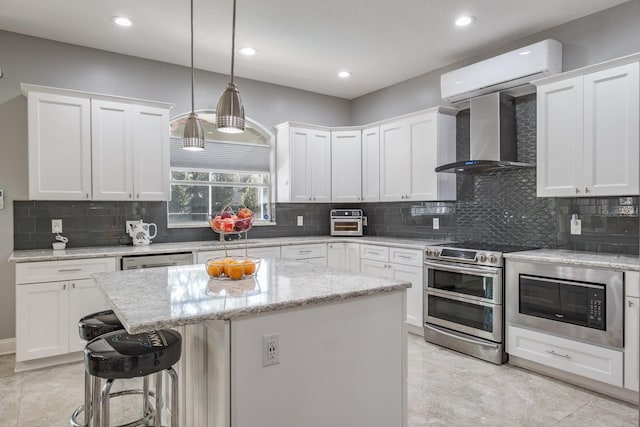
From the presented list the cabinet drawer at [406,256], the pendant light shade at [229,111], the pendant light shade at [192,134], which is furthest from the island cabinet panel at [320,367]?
the cabinet drawer at [406,256]

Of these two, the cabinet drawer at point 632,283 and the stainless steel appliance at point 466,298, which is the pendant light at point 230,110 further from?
the cabinet drawer at point 632,283

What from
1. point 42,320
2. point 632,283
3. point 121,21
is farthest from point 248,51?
point 632,283

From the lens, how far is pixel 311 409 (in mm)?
1761

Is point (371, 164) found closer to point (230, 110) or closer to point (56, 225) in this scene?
point (230, 110)

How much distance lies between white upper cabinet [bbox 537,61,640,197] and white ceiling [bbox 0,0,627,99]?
663mm

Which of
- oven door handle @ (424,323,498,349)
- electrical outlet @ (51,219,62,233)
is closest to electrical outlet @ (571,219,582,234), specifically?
oven door handle @ (424,323,498,349)

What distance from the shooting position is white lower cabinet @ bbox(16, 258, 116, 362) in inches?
125

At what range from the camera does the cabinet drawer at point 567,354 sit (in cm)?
274

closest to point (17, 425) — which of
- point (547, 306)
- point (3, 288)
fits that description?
point (3, 288)

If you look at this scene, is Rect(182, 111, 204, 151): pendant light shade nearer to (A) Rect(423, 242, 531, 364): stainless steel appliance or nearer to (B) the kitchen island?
(B) the kitchen island

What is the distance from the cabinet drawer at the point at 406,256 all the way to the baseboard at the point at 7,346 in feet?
12.1

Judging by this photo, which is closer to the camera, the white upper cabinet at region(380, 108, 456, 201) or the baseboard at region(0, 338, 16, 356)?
the baseboard at region(0, 338, 16, 356)

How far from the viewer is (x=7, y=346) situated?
143 inches

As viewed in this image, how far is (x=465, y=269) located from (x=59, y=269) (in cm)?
344
